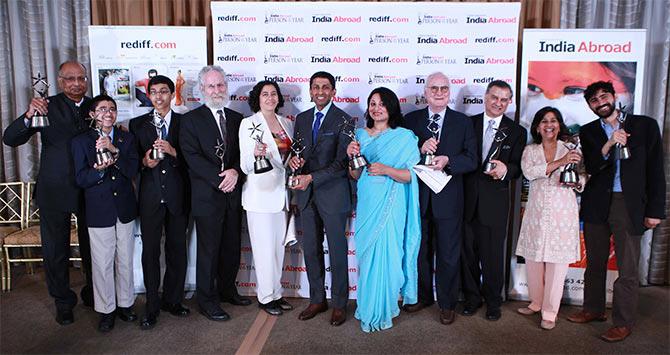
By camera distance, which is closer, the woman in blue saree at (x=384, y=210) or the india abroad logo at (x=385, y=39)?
the woman in blue saree at (x=384, y=210)

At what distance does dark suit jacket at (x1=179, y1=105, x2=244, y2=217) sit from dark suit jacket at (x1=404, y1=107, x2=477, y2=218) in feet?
4.13

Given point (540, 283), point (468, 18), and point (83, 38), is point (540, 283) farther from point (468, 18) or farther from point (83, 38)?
point (83, 38)

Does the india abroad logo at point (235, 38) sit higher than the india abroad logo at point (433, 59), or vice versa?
the india abroad logo at point (235, 38)

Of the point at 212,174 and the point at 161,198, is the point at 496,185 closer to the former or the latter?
→ the point at 212,174

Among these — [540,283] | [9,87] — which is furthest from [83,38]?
[540,283]

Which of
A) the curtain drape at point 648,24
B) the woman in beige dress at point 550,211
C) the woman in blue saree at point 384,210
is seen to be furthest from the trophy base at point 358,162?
the curtain drape at point 648,24

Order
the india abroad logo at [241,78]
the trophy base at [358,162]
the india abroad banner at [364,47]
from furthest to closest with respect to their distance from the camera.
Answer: the india abroad logo at [241,78] → the india abroad banner at [364,47] → the trophy base at [358,162]

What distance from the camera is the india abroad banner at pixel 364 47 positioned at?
3547 mm

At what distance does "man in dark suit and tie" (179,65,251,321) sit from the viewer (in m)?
3.08

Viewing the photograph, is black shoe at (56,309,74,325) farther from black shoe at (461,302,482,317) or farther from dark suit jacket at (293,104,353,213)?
black shoe at (461,302,482,317)

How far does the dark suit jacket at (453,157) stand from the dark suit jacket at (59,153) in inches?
88.8

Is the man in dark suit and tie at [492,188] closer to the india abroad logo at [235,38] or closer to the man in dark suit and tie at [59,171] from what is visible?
the india abroad logo at [235,38]

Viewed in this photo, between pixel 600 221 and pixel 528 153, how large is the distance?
1.97 ft

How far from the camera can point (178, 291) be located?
130 inches
